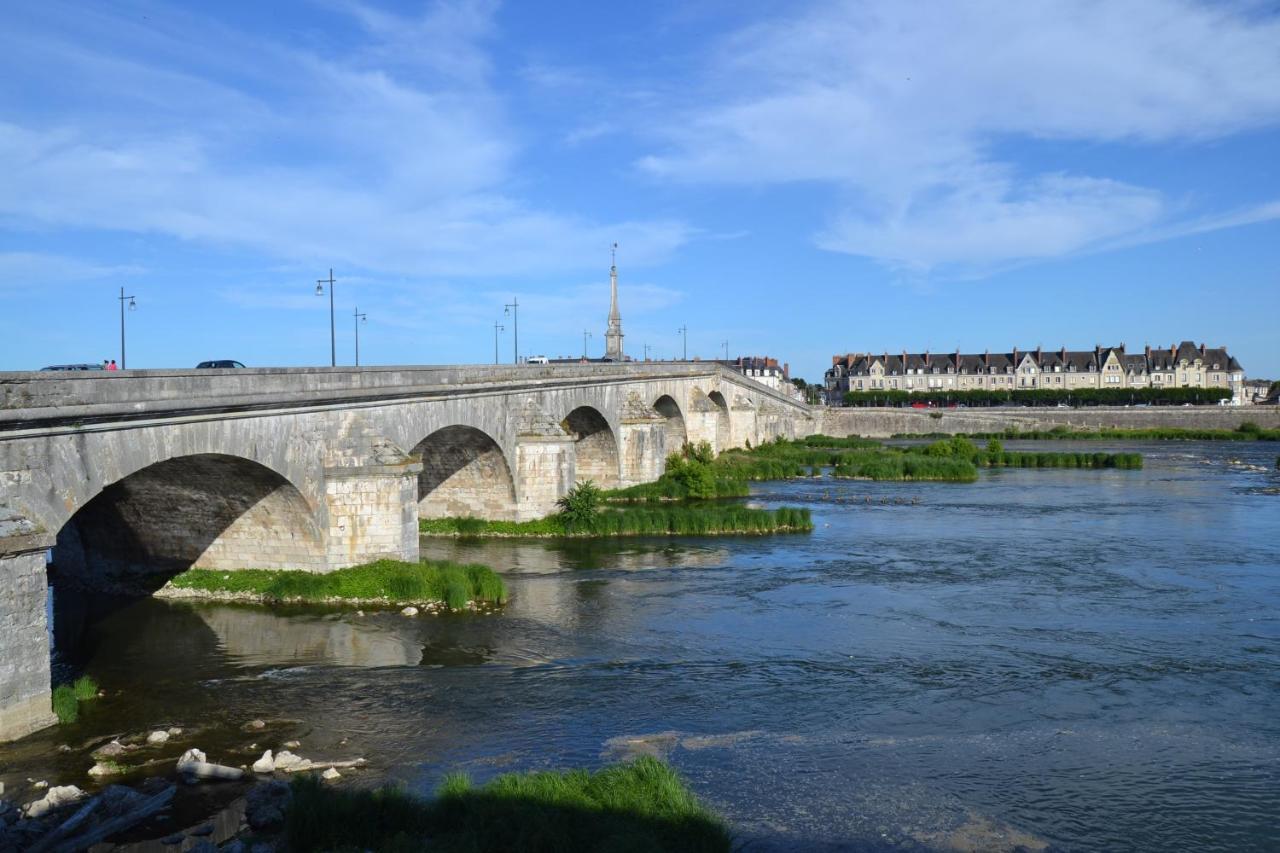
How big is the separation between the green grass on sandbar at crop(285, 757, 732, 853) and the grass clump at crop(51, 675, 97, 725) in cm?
513

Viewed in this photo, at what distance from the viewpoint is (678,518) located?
3253 cm

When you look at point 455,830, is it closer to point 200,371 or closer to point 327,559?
point 200,371

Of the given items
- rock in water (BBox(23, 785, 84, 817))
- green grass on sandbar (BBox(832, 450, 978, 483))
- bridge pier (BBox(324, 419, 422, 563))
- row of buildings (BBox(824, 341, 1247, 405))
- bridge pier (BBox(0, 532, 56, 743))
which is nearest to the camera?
rock in water (BBox(23, 785, 84, 817))

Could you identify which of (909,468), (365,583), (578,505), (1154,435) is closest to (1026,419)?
(1154,435)

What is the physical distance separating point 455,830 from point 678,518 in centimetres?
2231

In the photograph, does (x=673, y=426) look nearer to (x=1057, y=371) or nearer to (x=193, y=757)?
(x=193, y=757)

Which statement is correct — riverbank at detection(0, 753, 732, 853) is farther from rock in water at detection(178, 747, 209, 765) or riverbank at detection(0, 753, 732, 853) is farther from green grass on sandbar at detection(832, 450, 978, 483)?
green grass on sandbar at detection(832, 450, 978, 483)

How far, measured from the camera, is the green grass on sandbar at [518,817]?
10070mm

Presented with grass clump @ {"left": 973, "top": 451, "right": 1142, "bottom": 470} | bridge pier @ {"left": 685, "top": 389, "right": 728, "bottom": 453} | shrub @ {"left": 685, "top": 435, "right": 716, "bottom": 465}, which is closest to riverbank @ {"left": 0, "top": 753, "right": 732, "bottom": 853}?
shrub @ {"left": 685, "top": 435, "right": 716, "bottom": 465}

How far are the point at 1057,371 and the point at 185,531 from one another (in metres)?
109

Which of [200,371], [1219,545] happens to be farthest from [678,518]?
[200,371]

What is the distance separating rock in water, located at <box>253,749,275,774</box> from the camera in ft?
41.0

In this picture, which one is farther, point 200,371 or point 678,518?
point 678,518

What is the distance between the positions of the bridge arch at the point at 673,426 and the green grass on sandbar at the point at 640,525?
20776 millimetres
